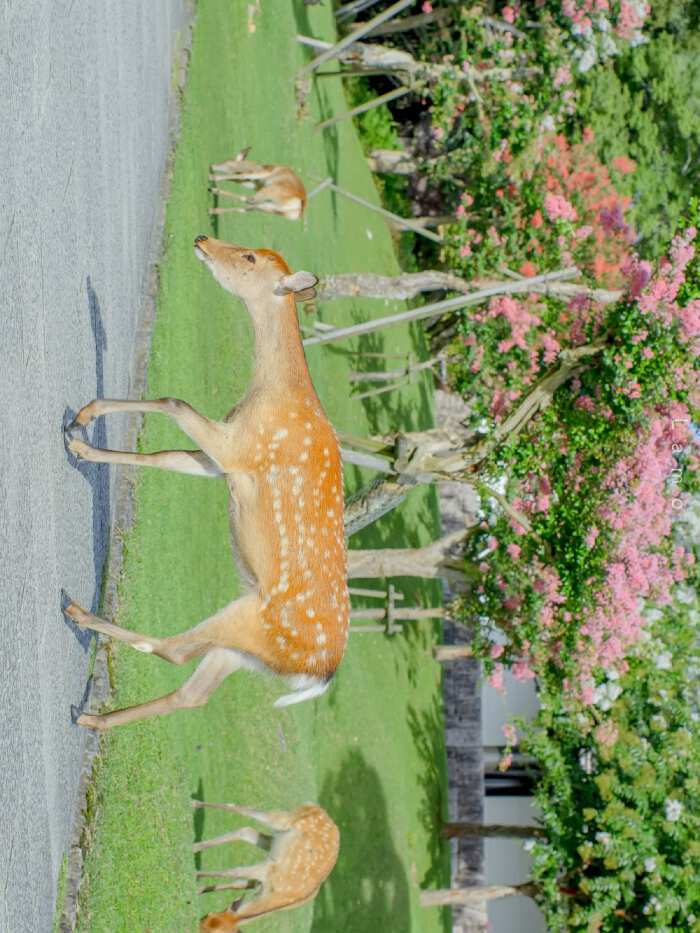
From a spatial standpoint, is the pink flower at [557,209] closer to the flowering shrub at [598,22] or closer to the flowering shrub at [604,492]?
the flowering shrub at [604,492]

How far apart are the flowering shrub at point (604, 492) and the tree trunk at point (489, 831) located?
481cm

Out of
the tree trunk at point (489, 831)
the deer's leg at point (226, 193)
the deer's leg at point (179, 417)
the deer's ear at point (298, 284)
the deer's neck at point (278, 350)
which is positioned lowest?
the tree trunk at point (489, 831)

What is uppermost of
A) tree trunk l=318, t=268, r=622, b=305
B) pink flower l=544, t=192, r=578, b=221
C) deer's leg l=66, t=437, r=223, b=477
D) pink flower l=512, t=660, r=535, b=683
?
pink flower l=544, t=192, r=578, b=221

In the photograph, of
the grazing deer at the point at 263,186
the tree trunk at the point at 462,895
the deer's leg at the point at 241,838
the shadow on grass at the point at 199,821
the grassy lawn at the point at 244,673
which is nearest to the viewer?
the grassy lawn at the point at 244,673

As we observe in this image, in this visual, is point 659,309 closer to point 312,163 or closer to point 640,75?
point 312,163

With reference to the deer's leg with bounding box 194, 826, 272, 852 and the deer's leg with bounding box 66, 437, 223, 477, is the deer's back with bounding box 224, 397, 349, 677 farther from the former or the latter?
the deer's leg with bounding box 194, 826, 272, 852

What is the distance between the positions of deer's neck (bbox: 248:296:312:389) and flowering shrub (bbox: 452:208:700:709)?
458 centimetres

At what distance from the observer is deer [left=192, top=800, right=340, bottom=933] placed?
26.7ft

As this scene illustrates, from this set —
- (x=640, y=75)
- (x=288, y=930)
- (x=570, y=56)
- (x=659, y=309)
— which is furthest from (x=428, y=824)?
(x=640, y=75)

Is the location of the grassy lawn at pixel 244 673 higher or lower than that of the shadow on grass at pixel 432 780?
higher

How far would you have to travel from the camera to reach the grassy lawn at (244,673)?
6516 mm

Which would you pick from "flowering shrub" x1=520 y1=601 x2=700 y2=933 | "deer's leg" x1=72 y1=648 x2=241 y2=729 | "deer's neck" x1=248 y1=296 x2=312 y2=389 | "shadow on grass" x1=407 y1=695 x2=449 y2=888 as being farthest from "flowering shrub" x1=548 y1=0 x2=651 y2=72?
"deer's leg" x1=72 y1=648 x2=241 y2=729

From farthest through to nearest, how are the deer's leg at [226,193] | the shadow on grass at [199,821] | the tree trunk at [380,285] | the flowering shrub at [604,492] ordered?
the tree trunk at [380,285] < the deer's leg at [226,193] < the flowering shrub at [604,492] < the shadow on grass at [199,821]

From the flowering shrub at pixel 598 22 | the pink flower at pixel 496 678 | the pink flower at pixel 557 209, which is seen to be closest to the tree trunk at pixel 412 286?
the pink flower at pixel 557 209
